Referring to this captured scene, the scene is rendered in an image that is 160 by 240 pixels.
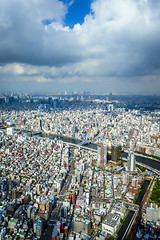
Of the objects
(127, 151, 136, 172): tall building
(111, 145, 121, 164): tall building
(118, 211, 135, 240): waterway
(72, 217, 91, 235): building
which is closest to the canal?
(118, 211, 135, 240): waterway

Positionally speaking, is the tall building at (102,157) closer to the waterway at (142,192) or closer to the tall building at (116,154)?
the tall building at (116,154)

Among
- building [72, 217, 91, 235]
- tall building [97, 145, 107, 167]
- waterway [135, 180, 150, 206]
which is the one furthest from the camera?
tall building [97, 145, 107, 167]

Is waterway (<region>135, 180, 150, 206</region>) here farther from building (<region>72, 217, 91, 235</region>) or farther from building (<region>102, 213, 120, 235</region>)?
building (<region>72, 217, 91, 235</region>)

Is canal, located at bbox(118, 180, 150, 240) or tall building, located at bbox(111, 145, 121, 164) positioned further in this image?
tall building, located at bbox(111, 145, 121, 164)

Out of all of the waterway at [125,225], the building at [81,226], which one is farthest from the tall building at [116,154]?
the building at [81,226]

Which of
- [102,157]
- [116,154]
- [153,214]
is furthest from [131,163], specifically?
[153,214]

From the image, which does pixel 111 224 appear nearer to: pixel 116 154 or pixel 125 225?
pixel 125 225

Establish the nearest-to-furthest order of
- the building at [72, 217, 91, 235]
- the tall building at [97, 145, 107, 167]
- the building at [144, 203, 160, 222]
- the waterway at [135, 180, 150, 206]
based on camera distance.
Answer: the building at [72, 217, 91, 235], the building at [144, 203, 160, 222], the waterway at [135, 180, 150, 206], the tall building at [97, 145, 107, 167]

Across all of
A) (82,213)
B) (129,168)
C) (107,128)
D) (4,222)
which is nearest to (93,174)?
(129,168)

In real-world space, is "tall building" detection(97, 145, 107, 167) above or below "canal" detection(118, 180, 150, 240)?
above

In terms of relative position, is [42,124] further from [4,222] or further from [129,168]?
[4,222]

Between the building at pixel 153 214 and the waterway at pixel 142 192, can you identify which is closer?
the building at pixel 153 214
